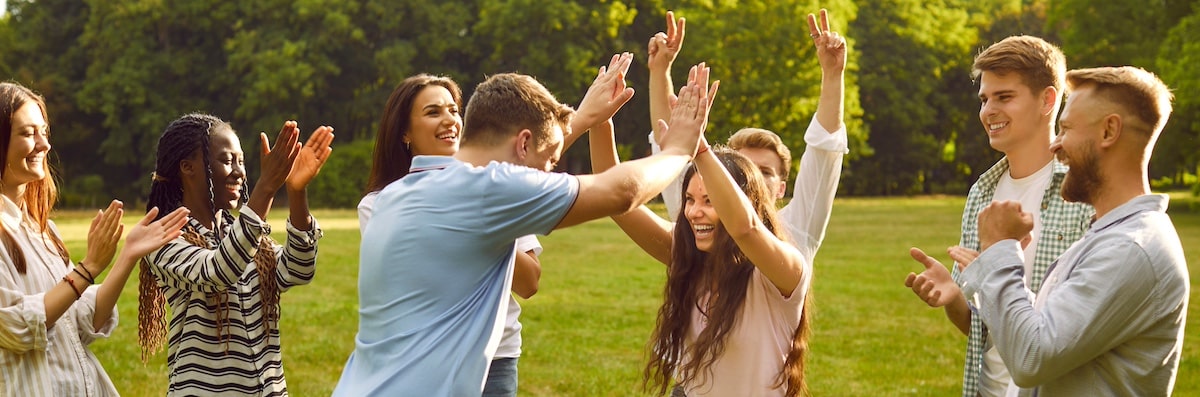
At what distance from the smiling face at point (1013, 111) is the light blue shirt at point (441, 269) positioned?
1.93 meters

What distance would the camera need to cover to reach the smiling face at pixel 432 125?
5422 millimetres

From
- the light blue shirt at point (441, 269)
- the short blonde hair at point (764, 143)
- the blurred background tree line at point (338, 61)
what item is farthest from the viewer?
the blurred background tree line at point (338, 61)

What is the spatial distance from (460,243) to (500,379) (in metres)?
1.75

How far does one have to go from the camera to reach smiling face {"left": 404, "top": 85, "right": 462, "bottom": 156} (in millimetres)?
5422

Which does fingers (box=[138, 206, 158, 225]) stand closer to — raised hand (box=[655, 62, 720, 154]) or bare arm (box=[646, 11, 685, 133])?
bare arm (box=[646, 11, 685, 133])

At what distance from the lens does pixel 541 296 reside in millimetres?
16797

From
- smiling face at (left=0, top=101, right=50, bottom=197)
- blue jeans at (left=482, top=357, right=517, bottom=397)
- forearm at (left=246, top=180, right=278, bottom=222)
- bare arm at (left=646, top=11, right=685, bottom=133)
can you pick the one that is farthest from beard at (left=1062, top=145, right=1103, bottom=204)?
smiling face at (left=0, top=101, right=50, bottom=197)

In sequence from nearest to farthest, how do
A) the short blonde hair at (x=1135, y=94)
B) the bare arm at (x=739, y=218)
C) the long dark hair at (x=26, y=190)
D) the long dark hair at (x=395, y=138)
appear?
the short blonde hair at (x=1135, y=94) < the bare arm at (x=739, y=218) < the long dark hair at (x=26, y=190) < the long dark hair at (x=395, y=138)

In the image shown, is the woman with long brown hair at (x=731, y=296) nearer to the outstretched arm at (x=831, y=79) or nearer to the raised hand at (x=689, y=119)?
the raised hand at (x=689, y=119)

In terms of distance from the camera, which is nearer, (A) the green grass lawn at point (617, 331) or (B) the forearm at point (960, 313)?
(B) the forearm at point (960, 313)

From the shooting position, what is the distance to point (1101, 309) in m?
3.34

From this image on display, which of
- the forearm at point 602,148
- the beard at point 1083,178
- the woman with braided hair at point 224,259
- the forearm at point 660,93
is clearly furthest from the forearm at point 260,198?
the beard at point 1083,178

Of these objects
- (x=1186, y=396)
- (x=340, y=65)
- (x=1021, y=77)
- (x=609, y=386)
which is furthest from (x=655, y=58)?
(x=340, y=65)

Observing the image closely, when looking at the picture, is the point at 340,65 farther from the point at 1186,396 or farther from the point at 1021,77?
the point at 1021,77
